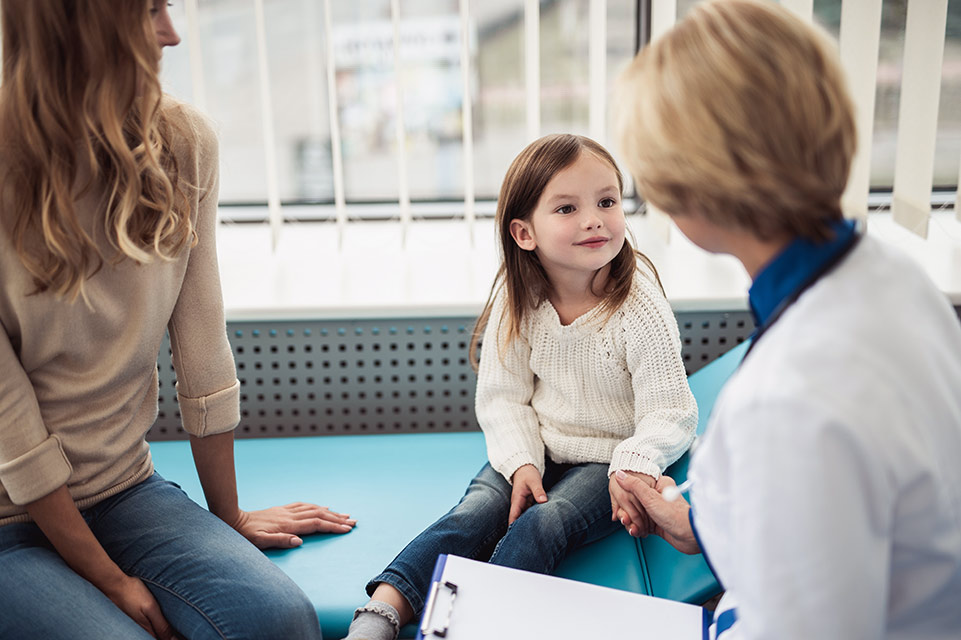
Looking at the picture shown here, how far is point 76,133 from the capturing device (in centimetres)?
119

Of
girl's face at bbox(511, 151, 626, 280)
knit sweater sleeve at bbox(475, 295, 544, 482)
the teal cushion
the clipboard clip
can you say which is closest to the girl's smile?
girl's face at bbox(511, 151, 626, 280)

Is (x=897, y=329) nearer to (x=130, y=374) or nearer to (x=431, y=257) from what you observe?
(x=130, y=374)

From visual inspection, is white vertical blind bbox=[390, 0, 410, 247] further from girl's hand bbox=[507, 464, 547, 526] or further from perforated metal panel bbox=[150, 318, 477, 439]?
girl's hand bbox=[507, 464, 547, 526]

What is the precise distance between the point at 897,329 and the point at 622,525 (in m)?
0.86

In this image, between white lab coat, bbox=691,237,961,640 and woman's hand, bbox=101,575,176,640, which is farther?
woman's hand, bbox=101,575,176,640

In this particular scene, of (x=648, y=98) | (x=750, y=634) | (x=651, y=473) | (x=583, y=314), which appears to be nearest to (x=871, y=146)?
(x=583, y=314)

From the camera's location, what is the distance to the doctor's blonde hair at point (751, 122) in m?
0.80

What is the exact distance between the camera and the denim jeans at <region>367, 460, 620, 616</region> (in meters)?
1.38

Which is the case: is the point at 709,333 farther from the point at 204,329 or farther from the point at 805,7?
the point at 204,329

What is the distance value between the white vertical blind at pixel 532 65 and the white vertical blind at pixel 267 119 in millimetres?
665

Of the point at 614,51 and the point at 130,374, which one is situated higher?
the point at 614,51

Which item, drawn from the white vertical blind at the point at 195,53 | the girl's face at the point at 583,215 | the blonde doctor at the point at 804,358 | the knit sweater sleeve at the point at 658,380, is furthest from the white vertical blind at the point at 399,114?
the blonde doctor at the point at 804,358

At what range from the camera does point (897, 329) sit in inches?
31.2

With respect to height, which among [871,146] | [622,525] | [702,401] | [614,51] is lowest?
[622,525]
